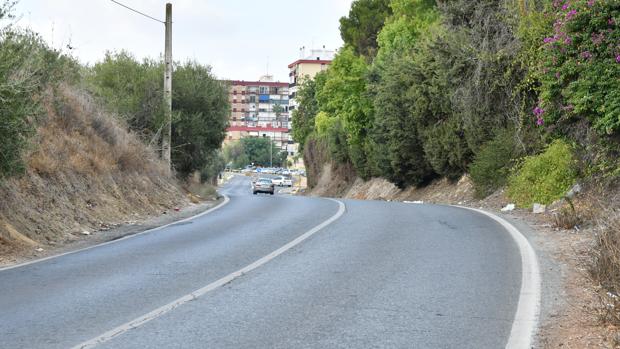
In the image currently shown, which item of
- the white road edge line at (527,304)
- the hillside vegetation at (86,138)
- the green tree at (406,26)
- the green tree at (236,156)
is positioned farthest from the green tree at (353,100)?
the green tree at (236,156)

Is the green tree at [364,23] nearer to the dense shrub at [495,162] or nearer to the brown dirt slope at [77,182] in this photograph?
the dense shrub at [495,162]

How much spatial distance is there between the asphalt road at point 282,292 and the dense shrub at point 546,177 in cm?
756

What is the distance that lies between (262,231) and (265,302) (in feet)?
25.3

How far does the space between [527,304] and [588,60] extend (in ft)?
39.1

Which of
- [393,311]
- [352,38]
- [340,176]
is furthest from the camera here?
[352,38]

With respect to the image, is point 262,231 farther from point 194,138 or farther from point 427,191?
point 427,191

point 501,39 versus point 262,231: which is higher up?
point 501,39

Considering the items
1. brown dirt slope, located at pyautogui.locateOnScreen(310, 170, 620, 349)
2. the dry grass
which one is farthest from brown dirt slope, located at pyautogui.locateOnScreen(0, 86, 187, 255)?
the dry grass

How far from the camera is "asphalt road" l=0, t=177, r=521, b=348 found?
718cm

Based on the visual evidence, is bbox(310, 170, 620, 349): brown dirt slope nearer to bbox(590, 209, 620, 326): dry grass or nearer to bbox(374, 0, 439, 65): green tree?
bbox(590, 209, 620, 326): dry grass

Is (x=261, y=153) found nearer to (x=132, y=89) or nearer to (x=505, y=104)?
(x=132, y=89)

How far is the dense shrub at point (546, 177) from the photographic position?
22891 mm

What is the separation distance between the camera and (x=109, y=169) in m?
23.2

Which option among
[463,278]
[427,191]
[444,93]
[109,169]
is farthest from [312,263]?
[427,191]
